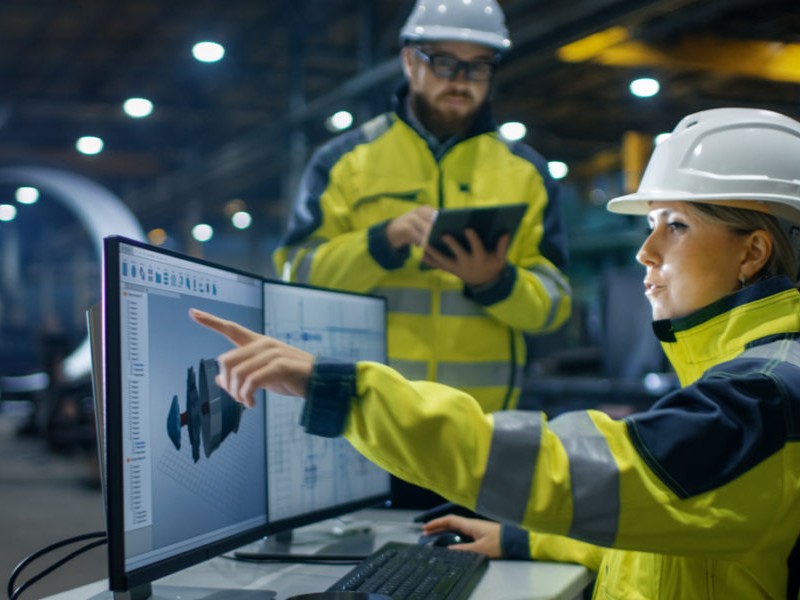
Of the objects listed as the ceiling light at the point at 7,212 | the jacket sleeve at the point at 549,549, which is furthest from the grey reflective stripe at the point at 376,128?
the ceiling light at the point at 7,212

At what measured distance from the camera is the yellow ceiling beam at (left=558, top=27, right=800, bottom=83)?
6684 mm

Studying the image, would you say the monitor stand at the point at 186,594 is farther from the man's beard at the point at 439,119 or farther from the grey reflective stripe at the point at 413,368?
the man's beard at the point at 439,119

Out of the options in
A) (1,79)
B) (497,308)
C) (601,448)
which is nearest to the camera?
(601,448)

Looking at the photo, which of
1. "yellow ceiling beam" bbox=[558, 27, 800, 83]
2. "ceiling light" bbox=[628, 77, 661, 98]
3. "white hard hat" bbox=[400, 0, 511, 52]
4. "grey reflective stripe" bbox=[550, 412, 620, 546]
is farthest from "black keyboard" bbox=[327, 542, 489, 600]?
"ceiling light" bbox=[628, 77, 661, 98]

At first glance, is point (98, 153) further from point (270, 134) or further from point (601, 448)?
point (601, 448)

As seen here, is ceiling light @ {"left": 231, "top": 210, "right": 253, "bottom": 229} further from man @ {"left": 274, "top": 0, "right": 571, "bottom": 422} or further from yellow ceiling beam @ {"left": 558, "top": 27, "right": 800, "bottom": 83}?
man @ {"left": 274, "top": 0, "right": 571, "bottom": 422}

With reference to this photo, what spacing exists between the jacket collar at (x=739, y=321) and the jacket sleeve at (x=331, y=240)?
1.09 metres

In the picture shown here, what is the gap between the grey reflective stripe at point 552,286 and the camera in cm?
222

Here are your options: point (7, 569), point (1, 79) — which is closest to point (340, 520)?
point (7, 569)

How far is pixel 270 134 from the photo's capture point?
428 inches

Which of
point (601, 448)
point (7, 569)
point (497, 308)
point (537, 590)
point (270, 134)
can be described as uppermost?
point (270, 134)

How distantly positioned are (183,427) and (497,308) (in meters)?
1.13

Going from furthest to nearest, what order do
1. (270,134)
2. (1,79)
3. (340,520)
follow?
(1,79) < (270,134) < (340,520)

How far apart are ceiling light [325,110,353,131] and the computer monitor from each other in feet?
25.0
